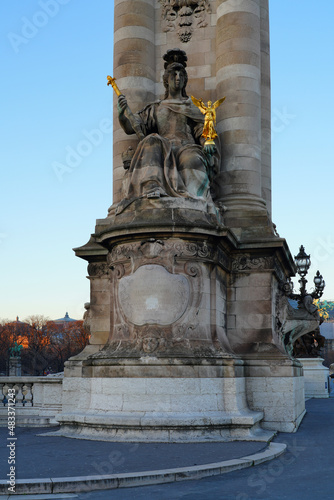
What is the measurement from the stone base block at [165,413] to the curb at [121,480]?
2283mm

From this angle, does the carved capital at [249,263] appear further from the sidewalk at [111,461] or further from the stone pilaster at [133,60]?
the sidewalk at [111,461]

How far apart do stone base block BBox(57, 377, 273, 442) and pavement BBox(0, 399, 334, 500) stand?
19.8 inches

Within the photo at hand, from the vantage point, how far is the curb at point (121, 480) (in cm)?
752

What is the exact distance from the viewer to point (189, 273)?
1298cm

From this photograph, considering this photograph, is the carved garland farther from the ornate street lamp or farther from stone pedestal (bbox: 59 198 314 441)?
the ornate street lamp

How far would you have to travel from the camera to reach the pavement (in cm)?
766

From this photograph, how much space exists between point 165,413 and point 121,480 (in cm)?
398

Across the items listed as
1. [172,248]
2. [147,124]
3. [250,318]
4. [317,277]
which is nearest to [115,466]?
[172,248]

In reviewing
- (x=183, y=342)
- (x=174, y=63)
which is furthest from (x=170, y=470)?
(x=174, y=63)


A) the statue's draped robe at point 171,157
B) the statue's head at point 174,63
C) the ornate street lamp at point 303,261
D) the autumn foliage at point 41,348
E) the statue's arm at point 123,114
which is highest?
the statue's head at point 174,63

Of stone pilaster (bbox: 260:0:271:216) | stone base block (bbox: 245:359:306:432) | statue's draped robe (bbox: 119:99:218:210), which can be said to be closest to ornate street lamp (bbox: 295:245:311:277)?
stone pilaster (bbox: 260:0:271:216)

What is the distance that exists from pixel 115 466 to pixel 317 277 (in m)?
17.4

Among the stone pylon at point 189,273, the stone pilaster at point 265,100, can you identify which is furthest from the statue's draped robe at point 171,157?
the stone pilaster at point 265,100

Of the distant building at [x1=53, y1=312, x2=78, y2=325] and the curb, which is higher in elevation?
the distant building at [x1=53, y1=312, x2=78, y2=325]
